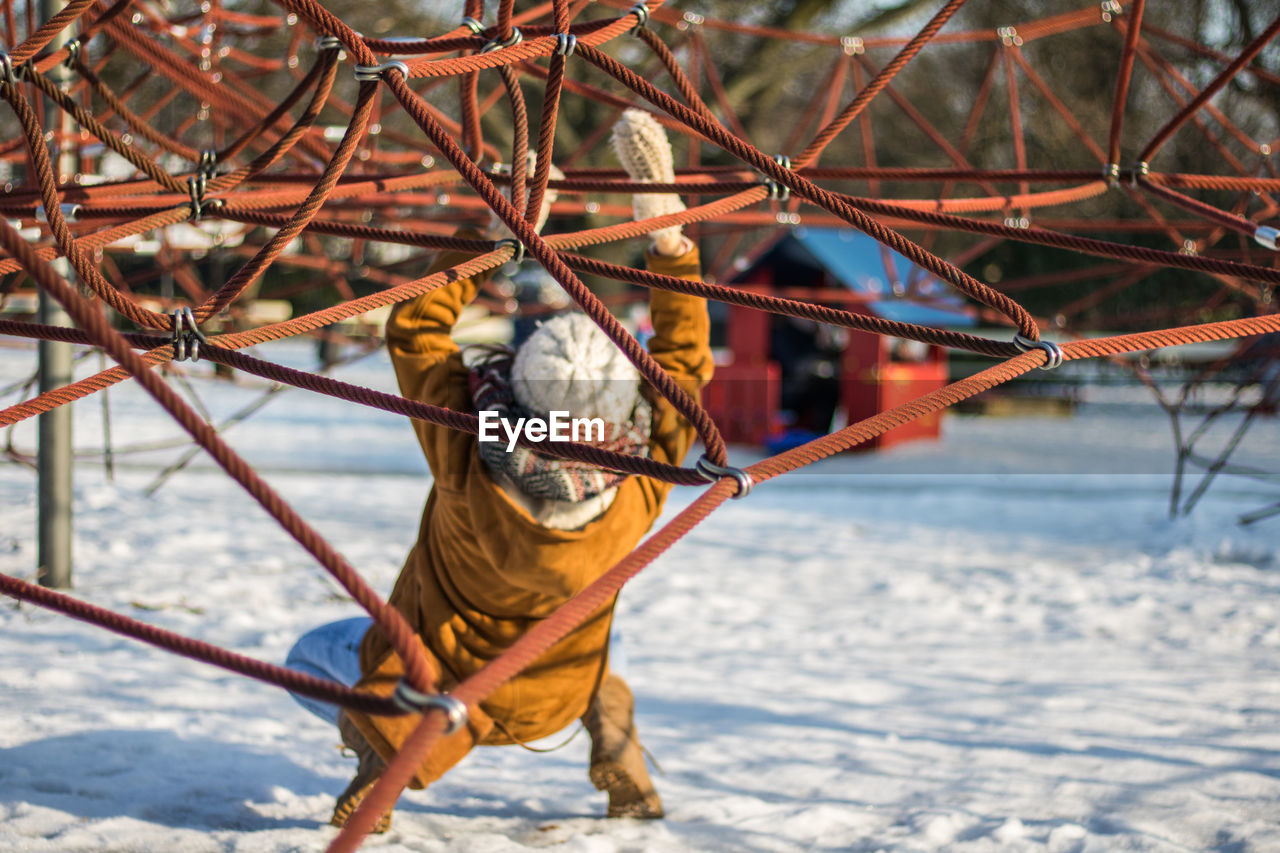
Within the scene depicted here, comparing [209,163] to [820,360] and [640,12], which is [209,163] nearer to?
[640,12]

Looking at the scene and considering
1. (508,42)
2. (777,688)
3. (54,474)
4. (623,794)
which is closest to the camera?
(508,42)

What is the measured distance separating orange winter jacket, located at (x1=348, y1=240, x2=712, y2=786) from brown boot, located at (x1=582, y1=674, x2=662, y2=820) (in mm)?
117

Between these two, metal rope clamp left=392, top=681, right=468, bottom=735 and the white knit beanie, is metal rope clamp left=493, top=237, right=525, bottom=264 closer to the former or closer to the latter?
the white knit beanie

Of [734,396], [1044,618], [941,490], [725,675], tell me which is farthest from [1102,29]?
[725,675]

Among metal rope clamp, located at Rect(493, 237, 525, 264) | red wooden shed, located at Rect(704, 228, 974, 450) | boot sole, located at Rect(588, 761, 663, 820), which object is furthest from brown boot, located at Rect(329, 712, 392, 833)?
red wooden shed, located at Rect(704, 228, 974, 450)

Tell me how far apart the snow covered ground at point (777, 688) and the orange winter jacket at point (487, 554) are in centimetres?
29

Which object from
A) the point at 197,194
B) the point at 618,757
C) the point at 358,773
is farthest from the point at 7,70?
the point at 618,757

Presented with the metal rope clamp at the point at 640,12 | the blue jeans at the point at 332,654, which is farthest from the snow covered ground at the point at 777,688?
the metal rope clamp at the point at 640,12

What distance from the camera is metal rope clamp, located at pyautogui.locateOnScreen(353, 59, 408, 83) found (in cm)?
144

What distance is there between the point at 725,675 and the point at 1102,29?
1421 centimetres

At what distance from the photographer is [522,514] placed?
1.63 meters

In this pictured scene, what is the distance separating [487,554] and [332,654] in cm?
49

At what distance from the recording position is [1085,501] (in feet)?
20.4

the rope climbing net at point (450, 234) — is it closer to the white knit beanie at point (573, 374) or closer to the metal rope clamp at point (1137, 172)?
the metal rope clamp at point (1137, 172)
